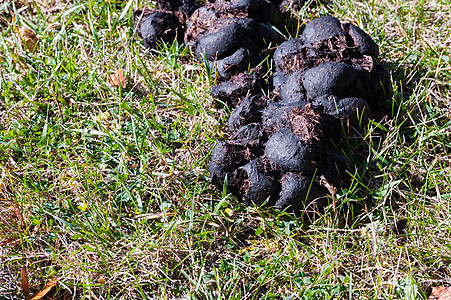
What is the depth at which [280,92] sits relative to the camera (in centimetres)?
283

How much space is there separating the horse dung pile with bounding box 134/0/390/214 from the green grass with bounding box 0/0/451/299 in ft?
0.41

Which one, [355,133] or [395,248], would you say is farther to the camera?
[355,133]

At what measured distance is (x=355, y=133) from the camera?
2760 millimetres

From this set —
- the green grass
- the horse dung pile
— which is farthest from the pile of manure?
the green grass

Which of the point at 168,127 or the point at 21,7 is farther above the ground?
the point at 21,7

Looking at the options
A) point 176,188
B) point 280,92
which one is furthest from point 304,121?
point 176,188

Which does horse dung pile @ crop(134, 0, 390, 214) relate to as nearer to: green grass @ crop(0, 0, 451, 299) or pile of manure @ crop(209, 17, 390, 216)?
pile of manure @ crop(209, 17, 390, 216)

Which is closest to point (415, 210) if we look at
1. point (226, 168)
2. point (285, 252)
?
point (285, 252)

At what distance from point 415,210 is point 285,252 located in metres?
0.79

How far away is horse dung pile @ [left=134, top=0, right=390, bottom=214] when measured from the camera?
2441 mm

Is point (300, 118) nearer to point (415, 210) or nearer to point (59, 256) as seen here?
point (415, 210)

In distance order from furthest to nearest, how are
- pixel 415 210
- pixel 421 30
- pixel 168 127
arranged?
pixel 421 30
pixel 168 127
pixel 415 210

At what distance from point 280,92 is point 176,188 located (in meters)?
0.91

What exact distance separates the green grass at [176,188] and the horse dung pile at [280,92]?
0.12 metres
